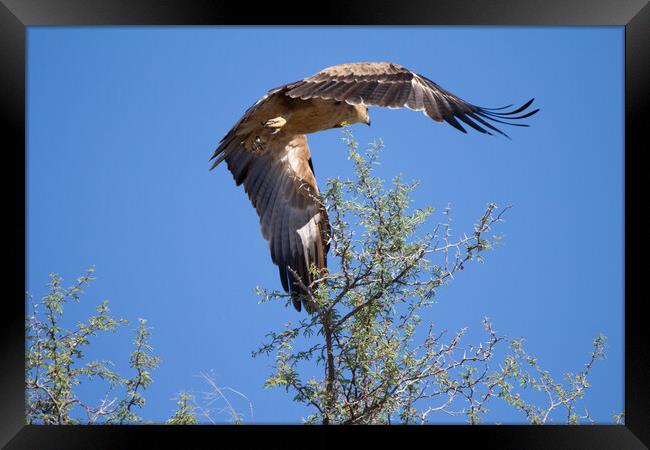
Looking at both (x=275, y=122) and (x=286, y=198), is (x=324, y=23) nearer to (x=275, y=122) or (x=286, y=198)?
(x=275, y=122)

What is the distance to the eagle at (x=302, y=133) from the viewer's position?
203 inches

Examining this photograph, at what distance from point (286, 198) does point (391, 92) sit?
2.41 m

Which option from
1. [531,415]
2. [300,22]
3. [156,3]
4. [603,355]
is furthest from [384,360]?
[156,3]

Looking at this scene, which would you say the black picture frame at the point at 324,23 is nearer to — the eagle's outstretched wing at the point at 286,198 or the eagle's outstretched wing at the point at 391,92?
the eagle's outstretched wing at the point at 391,92

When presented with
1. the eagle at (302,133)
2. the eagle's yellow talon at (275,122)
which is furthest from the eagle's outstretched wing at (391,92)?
the eagle's yellow talon at (275,122)

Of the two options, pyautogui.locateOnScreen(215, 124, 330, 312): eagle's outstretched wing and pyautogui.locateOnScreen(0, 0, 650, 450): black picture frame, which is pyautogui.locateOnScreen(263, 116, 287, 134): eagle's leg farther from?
pyautogui.locateOnScreen(0, 0, 650, 450): black picture frame

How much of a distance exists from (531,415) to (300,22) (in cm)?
252

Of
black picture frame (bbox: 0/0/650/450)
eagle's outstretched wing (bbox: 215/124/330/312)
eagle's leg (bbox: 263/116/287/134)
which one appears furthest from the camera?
eagle's outstretched wing (bbox: 215/124/330/312)

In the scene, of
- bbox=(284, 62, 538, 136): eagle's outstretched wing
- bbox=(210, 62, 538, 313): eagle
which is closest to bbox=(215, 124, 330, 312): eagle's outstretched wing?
bbox=(210, 62, 538, 313): eagle

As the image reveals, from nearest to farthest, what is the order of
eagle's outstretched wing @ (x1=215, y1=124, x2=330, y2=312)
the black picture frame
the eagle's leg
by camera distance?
the black picture frame
the eagle's leg
eagle's outstretched wing @ (x1=215, y1=124, x2=330, y2=312)

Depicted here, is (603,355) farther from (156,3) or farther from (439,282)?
(156,3)

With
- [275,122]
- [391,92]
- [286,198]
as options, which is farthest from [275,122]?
[391,92]

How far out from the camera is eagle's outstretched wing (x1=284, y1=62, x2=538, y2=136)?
5000 mm

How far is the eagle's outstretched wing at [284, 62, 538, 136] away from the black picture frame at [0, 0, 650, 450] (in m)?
0.38
